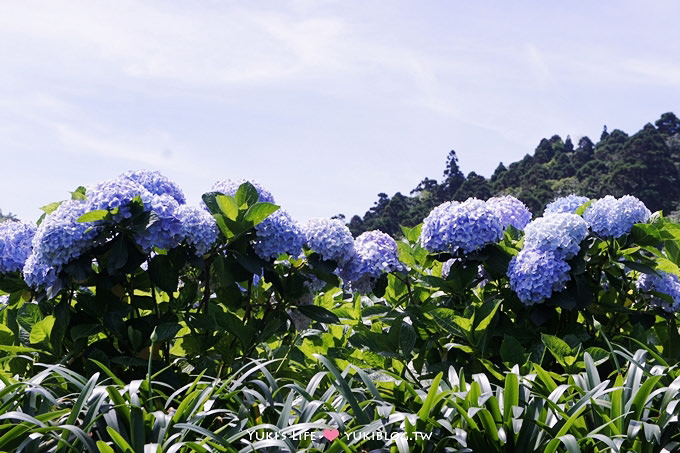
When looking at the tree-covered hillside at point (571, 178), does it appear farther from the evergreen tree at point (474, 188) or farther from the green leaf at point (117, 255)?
the green leaf at point (117, 255)

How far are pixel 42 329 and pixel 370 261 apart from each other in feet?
4.36

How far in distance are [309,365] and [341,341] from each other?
20 centimetres

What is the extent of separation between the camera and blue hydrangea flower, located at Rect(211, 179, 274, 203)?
3.06 meters

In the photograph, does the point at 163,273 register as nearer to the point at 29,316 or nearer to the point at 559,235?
the point at 29,316

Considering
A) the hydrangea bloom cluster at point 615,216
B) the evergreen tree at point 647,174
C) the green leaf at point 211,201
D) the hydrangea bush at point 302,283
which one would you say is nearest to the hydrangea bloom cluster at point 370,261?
the hydrangea bush at point 302,283

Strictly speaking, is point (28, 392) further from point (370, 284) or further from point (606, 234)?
point (606, 234)

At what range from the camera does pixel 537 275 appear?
9.30ft

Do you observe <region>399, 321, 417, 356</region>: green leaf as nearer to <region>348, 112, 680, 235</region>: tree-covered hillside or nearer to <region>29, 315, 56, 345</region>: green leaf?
<region>29, 315, 56, 345</region>: green leaf

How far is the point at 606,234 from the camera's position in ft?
10.2

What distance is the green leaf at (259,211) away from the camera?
265 cm

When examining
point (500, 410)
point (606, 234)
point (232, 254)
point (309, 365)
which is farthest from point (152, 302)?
Answer: point (606, 234)

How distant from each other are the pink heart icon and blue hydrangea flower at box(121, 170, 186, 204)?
4.40 ft

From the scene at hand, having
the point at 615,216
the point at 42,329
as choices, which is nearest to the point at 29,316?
the point at 42,329

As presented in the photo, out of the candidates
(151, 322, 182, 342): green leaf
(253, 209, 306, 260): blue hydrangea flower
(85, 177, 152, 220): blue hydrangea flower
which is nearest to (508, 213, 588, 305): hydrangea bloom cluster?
(253, 209, 306, 260): blue hydrangea flower
